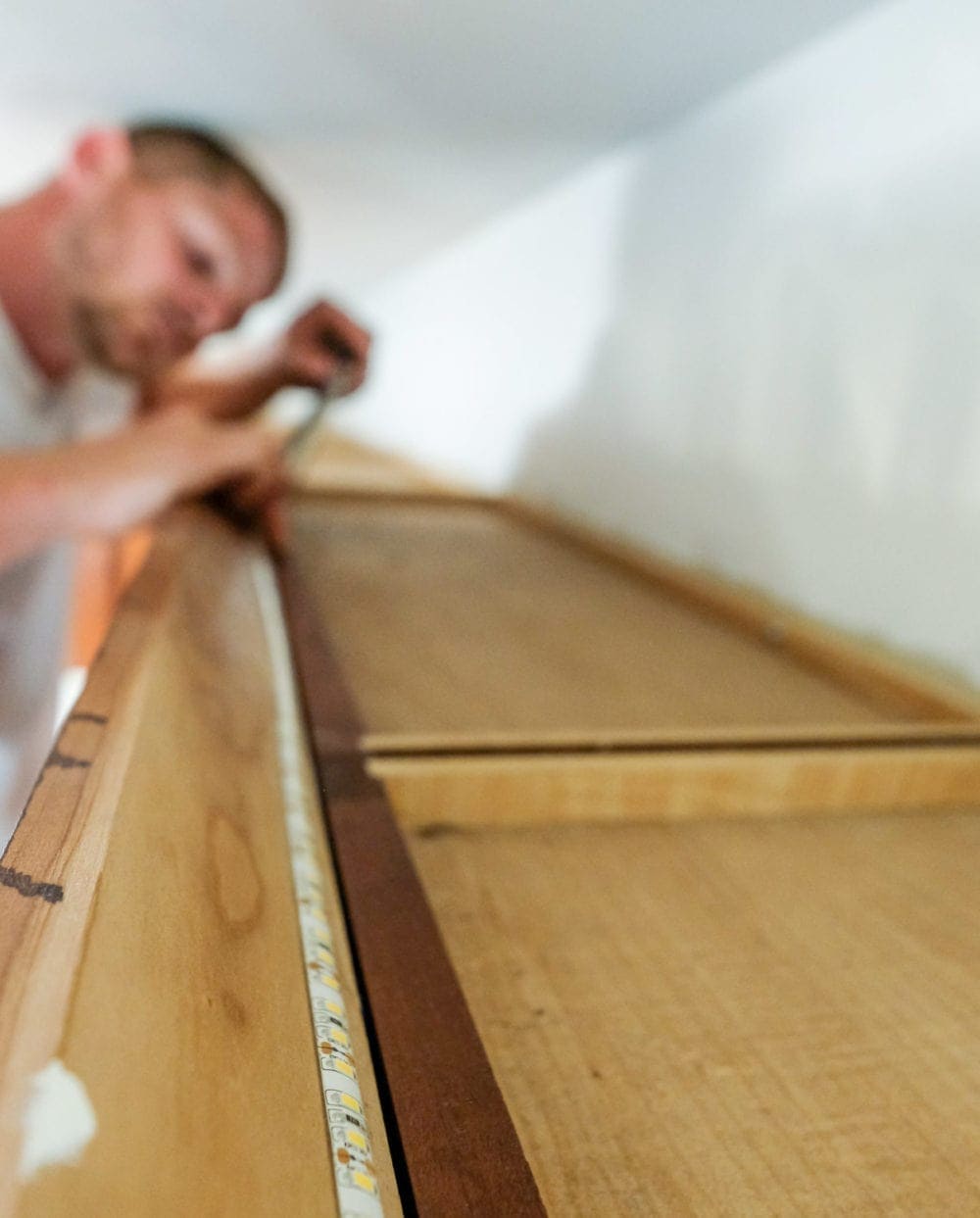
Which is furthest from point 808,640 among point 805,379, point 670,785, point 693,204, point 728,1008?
point 693,204

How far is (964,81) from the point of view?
2.70ft

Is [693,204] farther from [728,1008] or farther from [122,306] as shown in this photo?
[728,1008]

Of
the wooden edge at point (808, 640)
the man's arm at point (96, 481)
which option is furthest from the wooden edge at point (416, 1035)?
the wooden edge at point (808, 640)

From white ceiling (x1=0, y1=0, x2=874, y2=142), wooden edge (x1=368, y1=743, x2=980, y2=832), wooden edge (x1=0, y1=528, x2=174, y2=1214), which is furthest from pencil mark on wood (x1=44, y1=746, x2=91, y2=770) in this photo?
white ceiling (x1=0, y1=0, x2=874, y2=142)

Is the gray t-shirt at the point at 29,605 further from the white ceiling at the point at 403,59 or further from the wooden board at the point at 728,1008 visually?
the wooden board at the point at 728,1008

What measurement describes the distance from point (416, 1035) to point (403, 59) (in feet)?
4.32

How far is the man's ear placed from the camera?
1.29 meters

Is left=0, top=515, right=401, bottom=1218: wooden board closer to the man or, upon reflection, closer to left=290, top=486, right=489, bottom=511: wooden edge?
the man

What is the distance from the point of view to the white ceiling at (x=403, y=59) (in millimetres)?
1026

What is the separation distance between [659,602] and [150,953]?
0.98 m

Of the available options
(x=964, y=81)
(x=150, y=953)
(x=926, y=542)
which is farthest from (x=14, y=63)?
(x=150, y=953)

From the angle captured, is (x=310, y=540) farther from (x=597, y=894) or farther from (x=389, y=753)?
(x=597, y=894)

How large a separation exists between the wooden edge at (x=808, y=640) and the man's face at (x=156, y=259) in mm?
736

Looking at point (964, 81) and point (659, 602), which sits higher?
point (964, 81)
